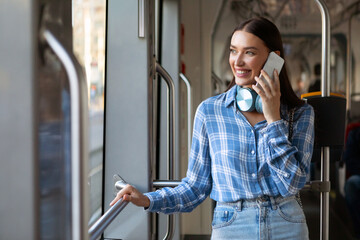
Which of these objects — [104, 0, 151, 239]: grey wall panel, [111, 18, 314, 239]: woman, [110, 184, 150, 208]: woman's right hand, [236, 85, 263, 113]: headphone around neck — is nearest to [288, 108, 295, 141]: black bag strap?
[111, 18, 314, 239]: woman

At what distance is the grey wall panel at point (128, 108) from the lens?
2260mm

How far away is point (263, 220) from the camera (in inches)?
63.4

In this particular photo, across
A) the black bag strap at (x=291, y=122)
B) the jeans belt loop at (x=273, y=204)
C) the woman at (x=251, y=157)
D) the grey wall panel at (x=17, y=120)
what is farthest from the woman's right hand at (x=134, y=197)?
the grey wall panel at (x=17, y=120)

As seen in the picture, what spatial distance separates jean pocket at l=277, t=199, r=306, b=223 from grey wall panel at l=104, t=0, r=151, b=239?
0.82m

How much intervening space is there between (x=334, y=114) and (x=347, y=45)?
264 cm

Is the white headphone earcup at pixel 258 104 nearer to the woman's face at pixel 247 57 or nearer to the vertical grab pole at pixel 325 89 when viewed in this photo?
the woman's face at pixel 247 57

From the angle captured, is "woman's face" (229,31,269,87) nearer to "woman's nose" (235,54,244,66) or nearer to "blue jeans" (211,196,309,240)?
"woman's nose" (235,54,244,66)

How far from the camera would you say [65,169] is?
0.93 metres

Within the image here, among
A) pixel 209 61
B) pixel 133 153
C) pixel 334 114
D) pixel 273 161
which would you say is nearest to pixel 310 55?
pixel 209 61

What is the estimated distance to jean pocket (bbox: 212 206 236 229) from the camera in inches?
64.7

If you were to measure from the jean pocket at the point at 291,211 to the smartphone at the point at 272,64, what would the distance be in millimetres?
463

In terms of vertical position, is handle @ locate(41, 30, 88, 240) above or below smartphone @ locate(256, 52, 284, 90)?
below

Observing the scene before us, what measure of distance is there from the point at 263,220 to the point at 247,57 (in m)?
0.60

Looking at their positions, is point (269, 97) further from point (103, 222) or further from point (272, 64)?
point (103, 222)
